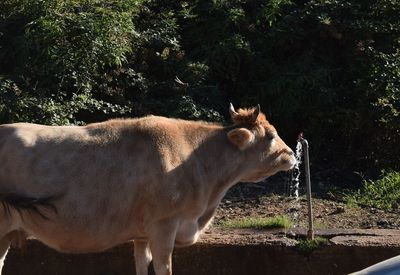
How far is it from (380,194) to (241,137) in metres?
2.99

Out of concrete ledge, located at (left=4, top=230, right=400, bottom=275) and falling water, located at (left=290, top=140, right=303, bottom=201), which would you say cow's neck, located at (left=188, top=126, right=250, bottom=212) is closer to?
concrete ledge, located at (left=4, top=230, right=400, bottom=275)

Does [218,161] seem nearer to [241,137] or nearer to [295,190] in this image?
[241,137]

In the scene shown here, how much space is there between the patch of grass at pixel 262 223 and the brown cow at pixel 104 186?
1.22 meters

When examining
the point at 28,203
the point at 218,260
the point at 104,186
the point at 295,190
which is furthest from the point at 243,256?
the point at 28,203

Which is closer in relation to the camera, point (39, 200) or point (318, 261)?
point (39, 200)

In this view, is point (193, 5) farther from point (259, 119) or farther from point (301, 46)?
point (259, 119)

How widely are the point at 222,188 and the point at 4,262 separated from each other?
2.52 metres

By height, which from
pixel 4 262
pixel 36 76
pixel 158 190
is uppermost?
pixel 158 190

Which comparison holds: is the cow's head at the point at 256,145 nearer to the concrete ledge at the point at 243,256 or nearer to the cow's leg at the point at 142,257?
the concrete ledge at the point at 243,256

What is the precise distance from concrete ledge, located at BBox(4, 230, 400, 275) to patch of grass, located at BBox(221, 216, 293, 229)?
0.18 metres

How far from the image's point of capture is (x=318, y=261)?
8914 mm

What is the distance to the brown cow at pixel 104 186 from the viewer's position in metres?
7.85

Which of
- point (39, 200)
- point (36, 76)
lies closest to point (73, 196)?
point (39, 200)

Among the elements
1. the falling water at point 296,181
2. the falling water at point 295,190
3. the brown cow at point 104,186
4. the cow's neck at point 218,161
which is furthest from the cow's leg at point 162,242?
the falling water at point 296,181
